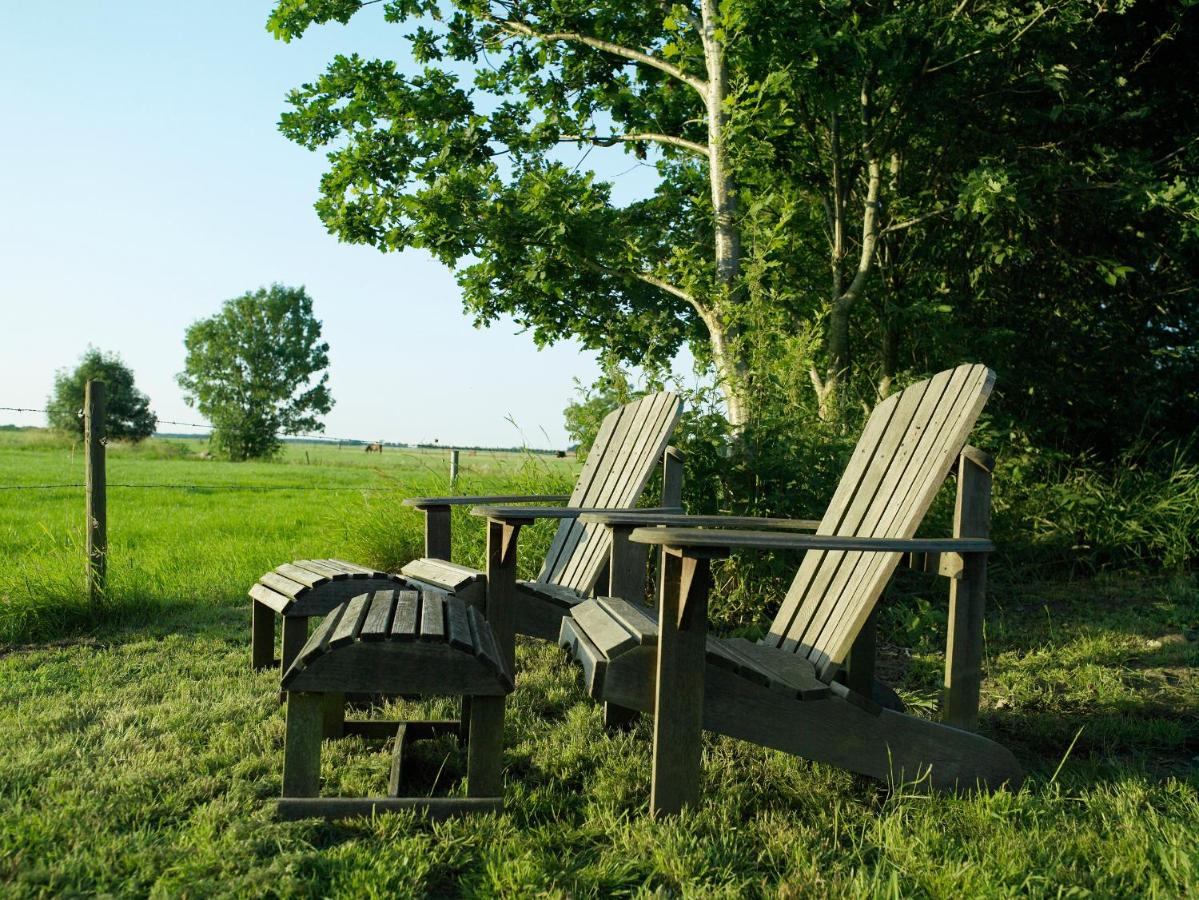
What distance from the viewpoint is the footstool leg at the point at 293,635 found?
138 inches

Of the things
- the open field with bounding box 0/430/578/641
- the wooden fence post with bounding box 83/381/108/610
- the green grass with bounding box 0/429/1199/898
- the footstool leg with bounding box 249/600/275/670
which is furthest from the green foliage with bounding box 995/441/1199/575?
the wooden fence post with bounding box 83/381/108/610

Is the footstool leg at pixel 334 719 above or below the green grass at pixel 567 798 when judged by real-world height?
above

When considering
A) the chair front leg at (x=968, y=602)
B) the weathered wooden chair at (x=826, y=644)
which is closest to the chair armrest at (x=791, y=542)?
the weathered wooden chair at (x=826, y=644)

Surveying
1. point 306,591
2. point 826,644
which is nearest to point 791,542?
point 826,644

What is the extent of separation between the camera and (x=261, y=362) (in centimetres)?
5359

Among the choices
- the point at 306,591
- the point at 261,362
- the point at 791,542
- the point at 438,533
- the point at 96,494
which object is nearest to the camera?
the point at 791,542

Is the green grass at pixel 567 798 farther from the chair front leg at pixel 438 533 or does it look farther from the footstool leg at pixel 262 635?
the chair front leg at pixel 438 533

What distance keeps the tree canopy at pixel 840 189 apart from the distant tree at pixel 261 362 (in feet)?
145

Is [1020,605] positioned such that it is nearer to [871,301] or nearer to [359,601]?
[871,301]

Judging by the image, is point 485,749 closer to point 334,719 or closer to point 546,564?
point 334,719

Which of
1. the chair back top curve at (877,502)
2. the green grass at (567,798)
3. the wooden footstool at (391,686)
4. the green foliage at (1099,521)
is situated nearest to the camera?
the green grass at (567,798)

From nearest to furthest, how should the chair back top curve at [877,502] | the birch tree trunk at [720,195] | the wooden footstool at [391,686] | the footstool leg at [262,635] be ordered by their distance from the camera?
1. the wooden footstool at [391,686]
2. the chair back top curve at [877,502]
3. the footstool leg at [262,635]
4. the birch tree trunk at [720,195]

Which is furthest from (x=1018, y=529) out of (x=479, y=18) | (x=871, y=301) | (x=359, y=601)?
(x=479, y=18)

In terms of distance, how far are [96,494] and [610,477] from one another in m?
2.96
